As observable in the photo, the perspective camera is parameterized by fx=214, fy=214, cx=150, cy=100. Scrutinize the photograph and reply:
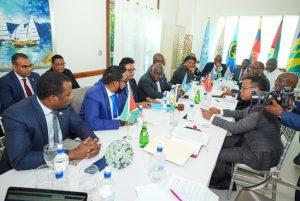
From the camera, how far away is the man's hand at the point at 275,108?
193cm

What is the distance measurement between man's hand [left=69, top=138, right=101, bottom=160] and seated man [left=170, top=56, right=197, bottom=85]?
3.21 metres

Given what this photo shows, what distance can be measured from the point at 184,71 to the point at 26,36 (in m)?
2.89

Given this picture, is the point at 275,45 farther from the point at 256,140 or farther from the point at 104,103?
the point at 104,103

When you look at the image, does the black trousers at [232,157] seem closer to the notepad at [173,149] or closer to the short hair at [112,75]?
the notepad at [173,149]

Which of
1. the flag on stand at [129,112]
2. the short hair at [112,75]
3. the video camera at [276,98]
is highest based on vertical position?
the short hair at [112,75]

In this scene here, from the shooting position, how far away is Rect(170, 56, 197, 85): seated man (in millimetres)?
4484

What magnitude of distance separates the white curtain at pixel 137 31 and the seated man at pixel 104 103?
246 cm

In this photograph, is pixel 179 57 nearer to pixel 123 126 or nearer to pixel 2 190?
pixel 123 126

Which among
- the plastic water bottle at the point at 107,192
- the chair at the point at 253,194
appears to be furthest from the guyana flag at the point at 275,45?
the plastic water bottle at the point at 107,192

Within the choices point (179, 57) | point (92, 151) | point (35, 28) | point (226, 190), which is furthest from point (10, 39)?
point (179, 57)

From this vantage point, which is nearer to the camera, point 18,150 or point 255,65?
point 18,150

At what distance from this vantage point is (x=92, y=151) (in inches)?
58.4

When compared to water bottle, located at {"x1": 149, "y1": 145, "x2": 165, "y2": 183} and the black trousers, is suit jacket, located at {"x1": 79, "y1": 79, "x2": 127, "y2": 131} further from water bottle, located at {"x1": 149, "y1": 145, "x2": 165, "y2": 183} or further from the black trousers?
the black trousers

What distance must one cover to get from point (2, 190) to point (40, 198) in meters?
0.48
